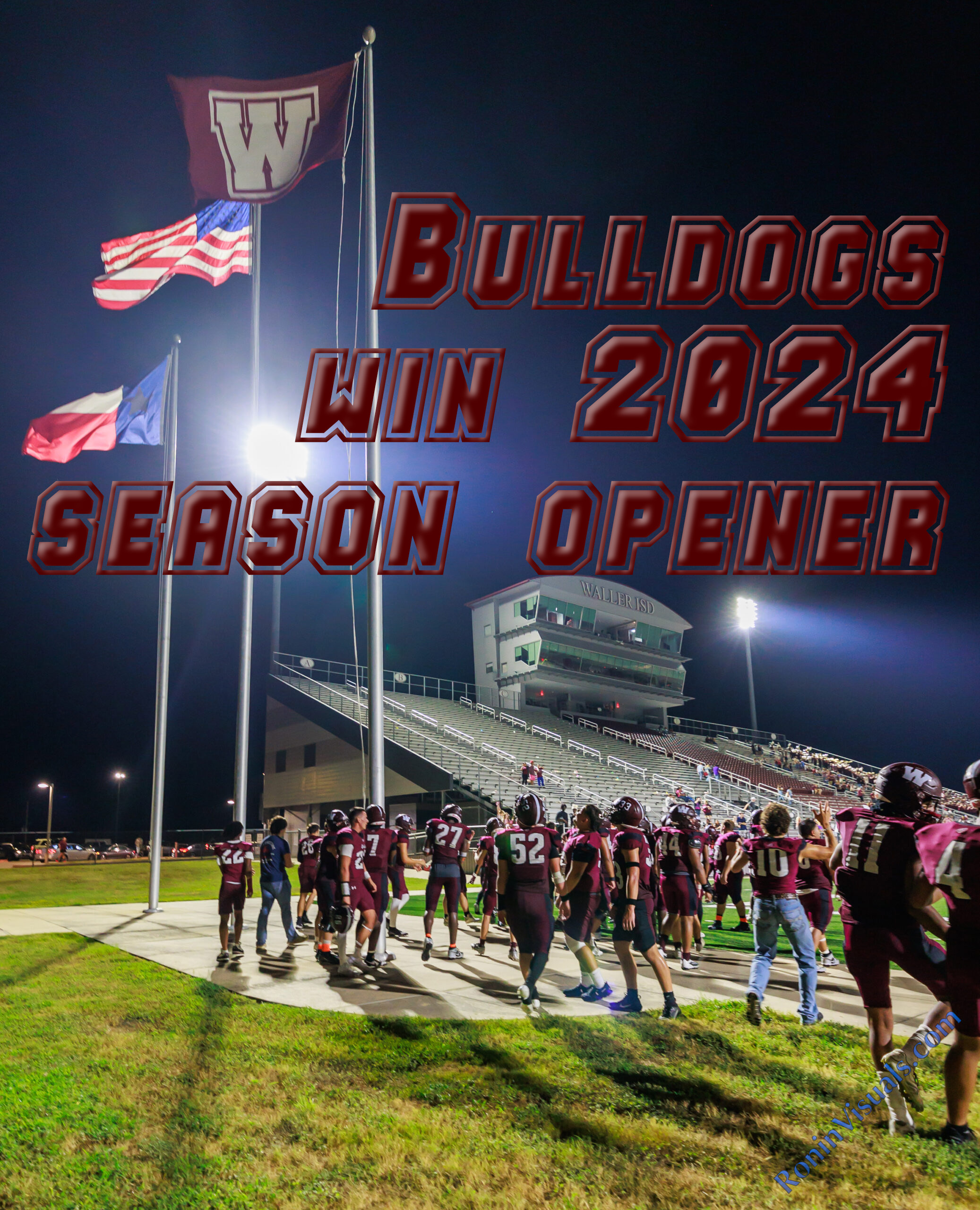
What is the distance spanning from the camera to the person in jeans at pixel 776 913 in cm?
682

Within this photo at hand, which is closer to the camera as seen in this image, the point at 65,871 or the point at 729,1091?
the point at 729,1091

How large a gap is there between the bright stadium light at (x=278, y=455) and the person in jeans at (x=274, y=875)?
15575mm

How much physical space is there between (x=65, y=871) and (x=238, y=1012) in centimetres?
2667

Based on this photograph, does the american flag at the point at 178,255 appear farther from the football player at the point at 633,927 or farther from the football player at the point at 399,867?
the football player at the point at 633,927

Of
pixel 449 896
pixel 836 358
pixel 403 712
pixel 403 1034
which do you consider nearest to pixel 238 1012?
pixel 403 1034

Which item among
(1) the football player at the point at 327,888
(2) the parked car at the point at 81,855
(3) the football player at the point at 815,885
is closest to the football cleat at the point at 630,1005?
(3) the football player at the point at 815,885

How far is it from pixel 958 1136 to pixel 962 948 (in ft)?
3.51

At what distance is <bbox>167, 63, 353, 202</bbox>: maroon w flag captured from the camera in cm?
1175

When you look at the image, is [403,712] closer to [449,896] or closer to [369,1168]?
[449,896]

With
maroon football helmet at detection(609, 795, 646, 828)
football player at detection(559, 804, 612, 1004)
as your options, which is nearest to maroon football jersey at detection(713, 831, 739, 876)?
football player at detection(559, 804, 612, 1004)

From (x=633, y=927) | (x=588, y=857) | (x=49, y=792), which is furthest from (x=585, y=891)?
(x=49, y=792)

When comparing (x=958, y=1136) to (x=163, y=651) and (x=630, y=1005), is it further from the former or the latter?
(x=163, y=651)

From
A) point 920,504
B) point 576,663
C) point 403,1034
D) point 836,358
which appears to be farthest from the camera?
point 576,663

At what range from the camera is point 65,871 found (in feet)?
97.2
